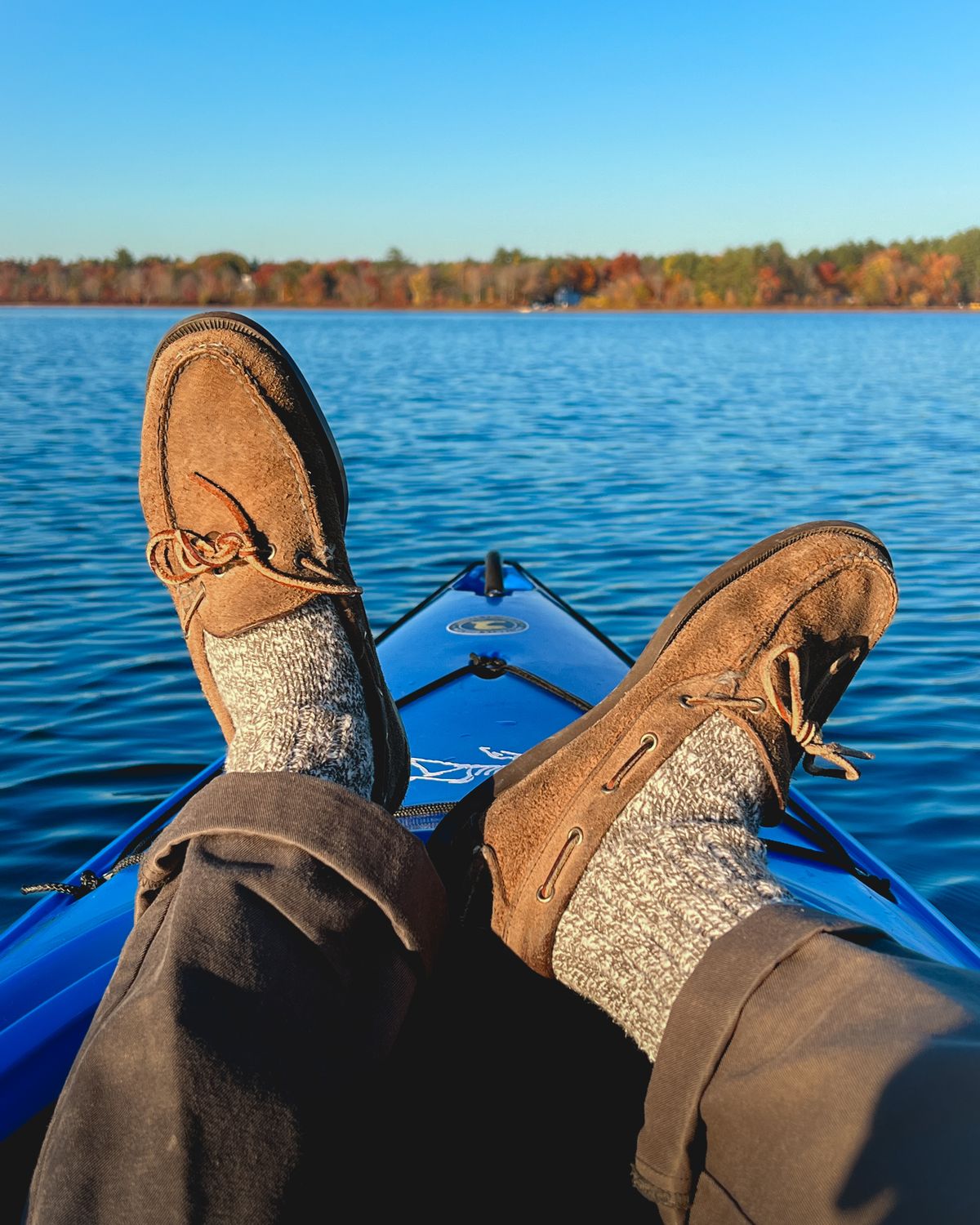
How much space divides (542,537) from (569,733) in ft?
20.5

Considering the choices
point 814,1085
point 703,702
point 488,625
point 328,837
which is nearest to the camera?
point 814,1085

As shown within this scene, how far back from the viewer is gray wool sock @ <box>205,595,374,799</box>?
1742 millimetres

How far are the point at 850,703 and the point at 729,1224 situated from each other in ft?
13.2

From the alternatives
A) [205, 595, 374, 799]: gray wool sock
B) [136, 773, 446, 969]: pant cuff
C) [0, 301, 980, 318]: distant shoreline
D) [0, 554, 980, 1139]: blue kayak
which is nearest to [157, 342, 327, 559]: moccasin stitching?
[205, 595, 374, 799]: gray wool sock

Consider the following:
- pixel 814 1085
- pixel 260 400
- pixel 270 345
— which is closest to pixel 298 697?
pixel 260 400

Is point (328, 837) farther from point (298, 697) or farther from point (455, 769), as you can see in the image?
point (455, 769)

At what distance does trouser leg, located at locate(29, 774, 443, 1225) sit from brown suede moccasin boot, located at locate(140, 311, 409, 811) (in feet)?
2.39

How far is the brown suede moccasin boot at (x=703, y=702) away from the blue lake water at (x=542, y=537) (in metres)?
1.83

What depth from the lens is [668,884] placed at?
1.43m

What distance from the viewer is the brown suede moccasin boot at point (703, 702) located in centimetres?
161

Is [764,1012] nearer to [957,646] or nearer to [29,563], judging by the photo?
[957,646]

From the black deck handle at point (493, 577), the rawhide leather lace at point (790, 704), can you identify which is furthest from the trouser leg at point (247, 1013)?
the black deck handle at point (493, 577)

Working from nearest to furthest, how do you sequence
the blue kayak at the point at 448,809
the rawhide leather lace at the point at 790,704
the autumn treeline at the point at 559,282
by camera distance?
the blue kayak at the point at 448,809 → the rawhide leather lace at the point at 790,704 → the autumn treeline at the point at 559,282

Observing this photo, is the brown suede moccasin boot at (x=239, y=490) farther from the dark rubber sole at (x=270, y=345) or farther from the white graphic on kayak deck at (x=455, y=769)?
the white graphic on kayak deck at (x=455, y=769)
